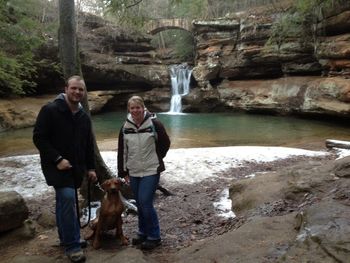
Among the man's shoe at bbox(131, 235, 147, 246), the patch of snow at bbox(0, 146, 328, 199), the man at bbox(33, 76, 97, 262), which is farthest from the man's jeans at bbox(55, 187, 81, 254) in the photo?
the patch of snow at bbox(0, 146, 328, 199)

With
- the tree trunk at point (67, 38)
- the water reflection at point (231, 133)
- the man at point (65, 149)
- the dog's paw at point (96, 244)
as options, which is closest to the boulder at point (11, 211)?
the man at point (65, 149)

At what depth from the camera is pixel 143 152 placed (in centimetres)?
407

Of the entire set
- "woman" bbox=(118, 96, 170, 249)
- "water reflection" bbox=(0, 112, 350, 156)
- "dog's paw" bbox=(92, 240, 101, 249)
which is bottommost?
"water reflection" bbox=(0, 112, 350, 156)

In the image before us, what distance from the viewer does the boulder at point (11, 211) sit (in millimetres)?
4484

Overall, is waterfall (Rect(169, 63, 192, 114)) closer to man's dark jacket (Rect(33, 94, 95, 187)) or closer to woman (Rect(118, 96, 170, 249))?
woman (Rect(118, 96, 170, 249))

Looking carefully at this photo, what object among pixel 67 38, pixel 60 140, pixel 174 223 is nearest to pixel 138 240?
pixel 174 223

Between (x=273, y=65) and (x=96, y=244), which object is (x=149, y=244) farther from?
(x=273, y=65)

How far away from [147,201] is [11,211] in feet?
5.97

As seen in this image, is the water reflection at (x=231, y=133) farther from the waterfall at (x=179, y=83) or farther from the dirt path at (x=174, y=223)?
the waterfall at (x=179, y=83)

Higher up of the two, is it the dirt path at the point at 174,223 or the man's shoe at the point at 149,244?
the man's shoe at the point at 149,244

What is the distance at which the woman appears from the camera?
13.3 feet

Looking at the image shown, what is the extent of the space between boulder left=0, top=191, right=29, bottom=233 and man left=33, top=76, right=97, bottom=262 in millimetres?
1143

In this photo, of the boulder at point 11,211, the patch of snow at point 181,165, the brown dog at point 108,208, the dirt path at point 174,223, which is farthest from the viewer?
the patch of snow at point 181,165

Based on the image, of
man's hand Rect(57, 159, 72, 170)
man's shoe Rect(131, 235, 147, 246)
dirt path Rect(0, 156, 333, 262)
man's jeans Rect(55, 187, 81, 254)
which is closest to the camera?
man's hand Rect(57, 159, 72, 170)
